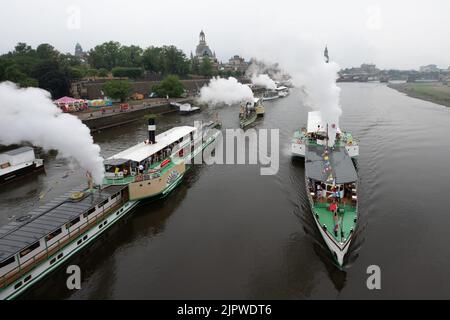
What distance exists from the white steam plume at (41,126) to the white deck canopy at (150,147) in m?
3.89

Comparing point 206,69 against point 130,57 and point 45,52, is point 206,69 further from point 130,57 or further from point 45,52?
point 45,52

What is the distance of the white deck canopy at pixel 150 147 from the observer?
29811 millimetres

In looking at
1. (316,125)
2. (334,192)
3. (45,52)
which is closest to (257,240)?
(334,192)

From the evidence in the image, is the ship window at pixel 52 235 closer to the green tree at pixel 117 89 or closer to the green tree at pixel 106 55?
the green tree at pixel 117 89

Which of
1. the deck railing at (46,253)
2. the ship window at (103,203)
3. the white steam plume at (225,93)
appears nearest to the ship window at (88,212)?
the deck railing at (46,253)

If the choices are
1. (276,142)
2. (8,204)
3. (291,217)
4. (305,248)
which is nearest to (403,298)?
(305,248)

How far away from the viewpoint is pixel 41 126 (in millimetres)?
23578

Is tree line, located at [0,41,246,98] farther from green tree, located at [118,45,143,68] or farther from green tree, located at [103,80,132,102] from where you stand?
green tree, located at [103,80,132,102]

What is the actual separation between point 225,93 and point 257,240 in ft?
256

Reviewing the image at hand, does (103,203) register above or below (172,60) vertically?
below

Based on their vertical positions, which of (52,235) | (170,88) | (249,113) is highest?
(170,88)

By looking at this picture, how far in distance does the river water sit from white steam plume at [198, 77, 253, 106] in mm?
55199

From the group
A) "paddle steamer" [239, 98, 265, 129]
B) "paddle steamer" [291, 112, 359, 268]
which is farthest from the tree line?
"paddle steamer" [291, 112, 359, 268]

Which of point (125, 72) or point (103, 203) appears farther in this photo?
point (125, 72)
